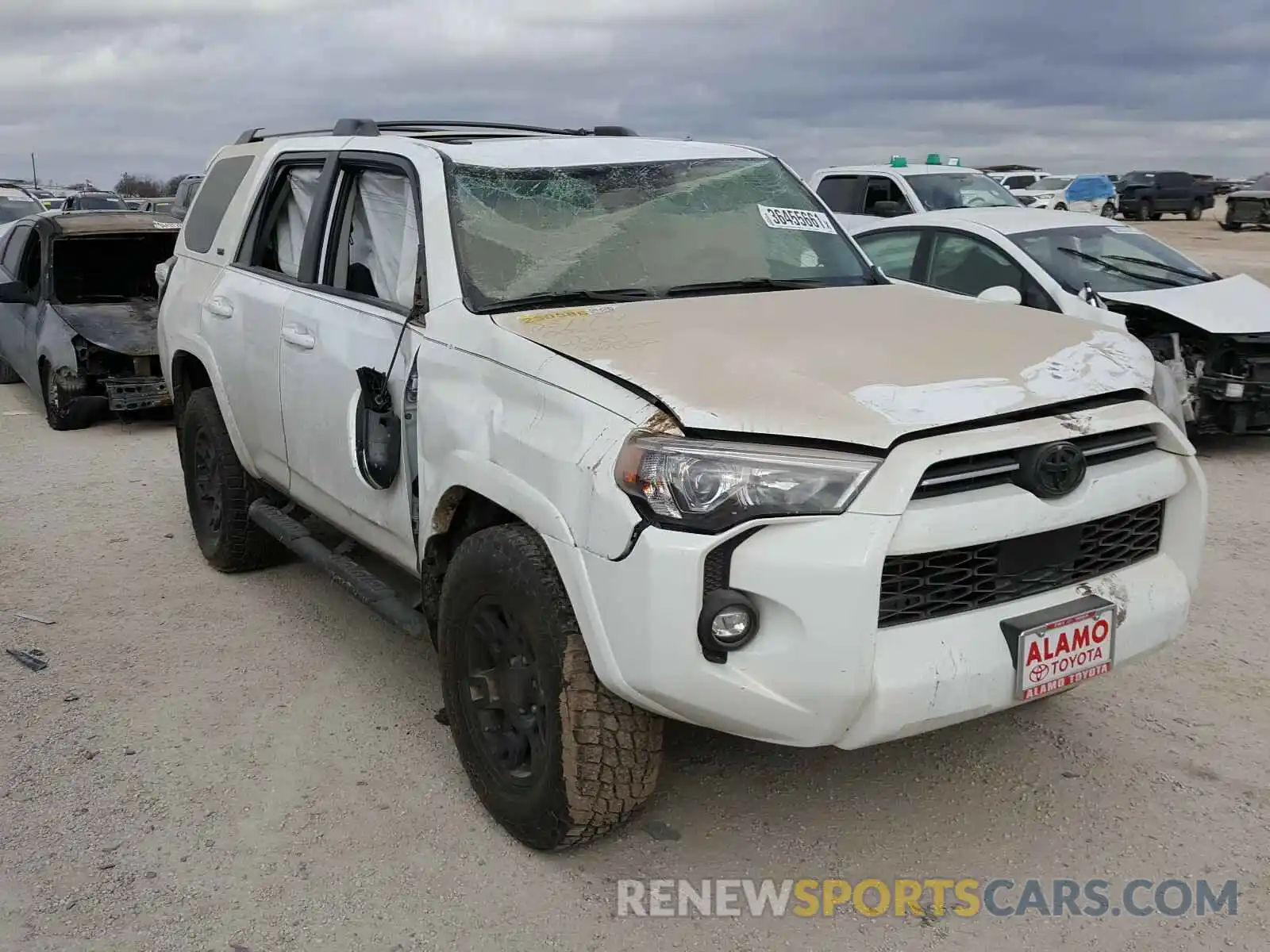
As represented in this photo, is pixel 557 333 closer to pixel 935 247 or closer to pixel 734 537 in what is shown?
pixel 734 537

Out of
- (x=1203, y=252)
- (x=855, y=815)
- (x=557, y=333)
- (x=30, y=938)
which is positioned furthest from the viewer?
(x=1203, y=252)

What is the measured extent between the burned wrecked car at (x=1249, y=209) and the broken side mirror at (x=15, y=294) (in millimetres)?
34149

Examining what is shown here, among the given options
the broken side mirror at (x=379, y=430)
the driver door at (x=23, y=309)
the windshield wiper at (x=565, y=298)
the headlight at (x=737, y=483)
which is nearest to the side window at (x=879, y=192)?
the driver door at (x=23, y=309)

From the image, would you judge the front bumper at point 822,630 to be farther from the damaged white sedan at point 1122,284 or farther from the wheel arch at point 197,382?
the damaged white sedan at point 1122,284

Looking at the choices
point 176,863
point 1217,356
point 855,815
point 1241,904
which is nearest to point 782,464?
point 855,815

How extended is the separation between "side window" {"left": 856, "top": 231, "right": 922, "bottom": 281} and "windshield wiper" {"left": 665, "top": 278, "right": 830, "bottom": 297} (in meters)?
4.61

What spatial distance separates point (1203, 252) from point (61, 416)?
81.7ft

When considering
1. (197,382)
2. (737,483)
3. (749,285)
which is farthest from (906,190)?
(737,483)

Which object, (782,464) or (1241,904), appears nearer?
(782,464)

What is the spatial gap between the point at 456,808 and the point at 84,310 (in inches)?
300

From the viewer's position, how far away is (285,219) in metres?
4.91

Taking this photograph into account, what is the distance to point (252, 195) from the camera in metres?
5.08

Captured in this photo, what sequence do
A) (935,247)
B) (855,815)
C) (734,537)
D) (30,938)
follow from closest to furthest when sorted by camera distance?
(734,537)
(30,938)
(855,815)
(935,247)

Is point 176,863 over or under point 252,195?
under
